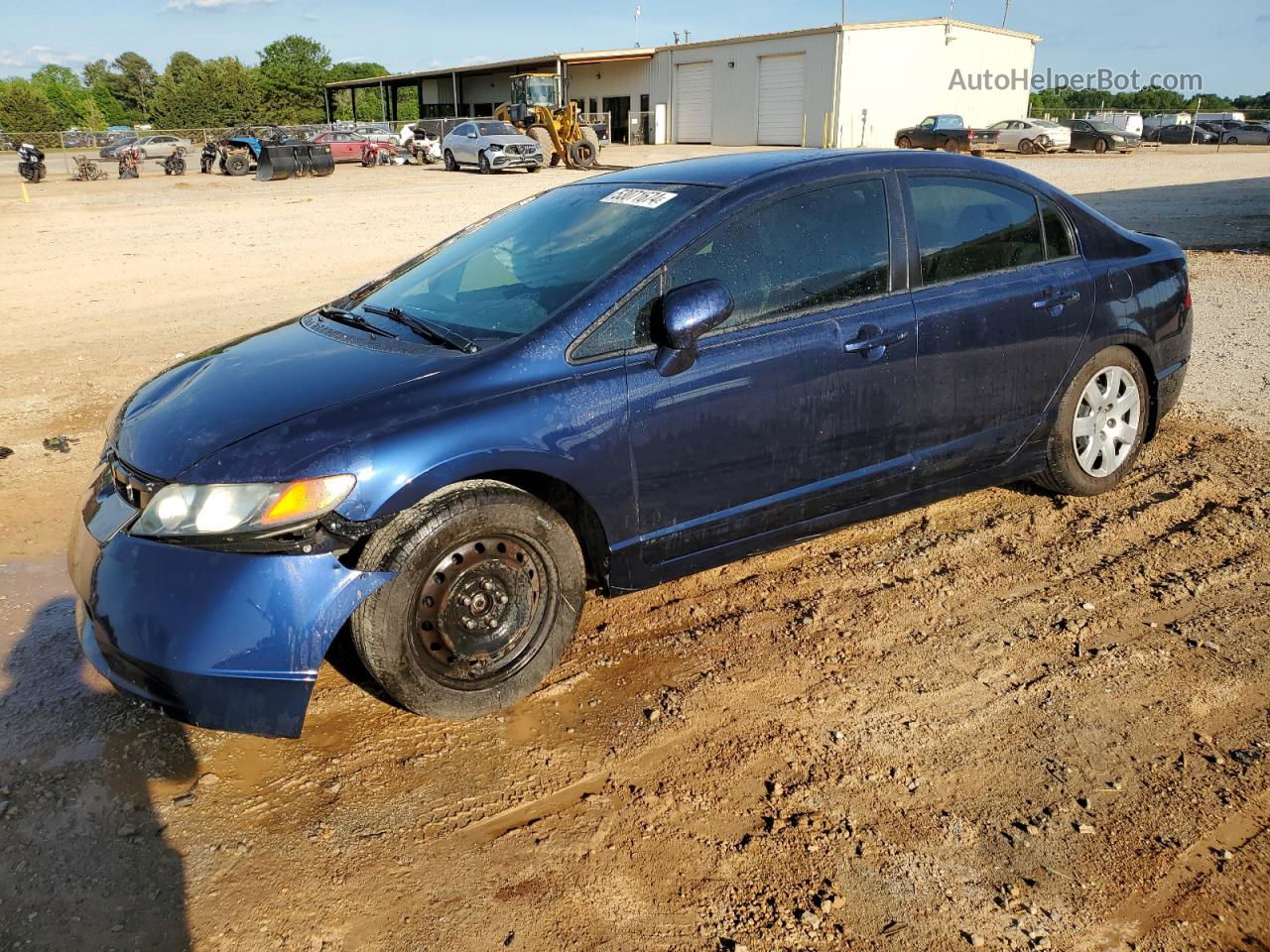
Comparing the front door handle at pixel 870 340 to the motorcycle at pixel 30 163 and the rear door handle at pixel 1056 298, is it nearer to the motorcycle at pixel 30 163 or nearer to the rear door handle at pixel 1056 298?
the rear door handle at pixel 1056 298

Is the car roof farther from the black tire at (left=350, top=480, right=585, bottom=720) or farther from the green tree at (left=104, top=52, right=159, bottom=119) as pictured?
the green tree at (left=104, top=52, right=159, bottom=119)

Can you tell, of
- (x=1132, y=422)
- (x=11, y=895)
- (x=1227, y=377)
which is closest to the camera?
(x=11, y=895)

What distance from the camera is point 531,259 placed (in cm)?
385

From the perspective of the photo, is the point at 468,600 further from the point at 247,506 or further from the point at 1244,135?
the point at 1244,135

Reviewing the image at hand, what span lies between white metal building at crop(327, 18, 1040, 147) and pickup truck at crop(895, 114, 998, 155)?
418 centimetres

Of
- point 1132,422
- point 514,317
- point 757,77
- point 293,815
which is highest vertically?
point 757,77

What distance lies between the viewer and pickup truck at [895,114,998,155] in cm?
3700

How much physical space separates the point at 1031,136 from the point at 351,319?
4140cm

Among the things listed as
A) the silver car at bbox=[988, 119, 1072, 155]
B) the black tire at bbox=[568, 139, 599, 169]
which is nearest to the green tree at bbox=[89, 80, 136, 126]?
the black tire at bbox=[568, 139, 599, 169]

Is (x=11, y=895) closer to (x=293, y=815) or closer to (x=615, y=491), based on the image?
(x=293, y=815)

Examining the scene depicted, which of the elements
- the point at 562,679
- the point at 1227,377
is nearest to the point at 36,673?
the point at 562,679

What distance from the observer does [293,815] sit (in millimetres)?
2799

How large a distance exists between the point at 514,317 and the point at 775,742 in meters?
1.69

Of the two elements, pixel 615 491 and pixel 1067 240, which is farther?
pixel 1067 240
